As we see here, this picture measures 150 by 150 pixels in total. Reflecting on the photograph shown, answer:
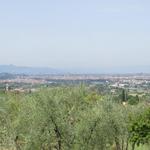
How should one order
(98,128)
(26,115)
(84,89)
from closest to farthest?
(98,128)
(26,115)
(84,89)

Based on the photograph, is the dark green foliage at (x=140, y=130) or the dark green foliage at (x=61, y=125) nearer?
the dark green foliage at (x=61, y=125)

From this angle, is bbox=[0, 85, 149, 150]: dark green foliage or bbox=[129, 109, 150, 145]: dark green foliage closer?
bbox=[0, 85, 149, 150]: dark green foliage

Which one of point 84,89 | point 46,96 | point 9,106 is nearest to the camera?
point 46,96

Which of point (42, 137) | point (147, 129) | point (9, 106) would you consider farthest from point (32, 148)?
point (9, 106)

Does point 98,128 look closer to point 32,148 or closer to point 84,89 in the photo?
point 32,148

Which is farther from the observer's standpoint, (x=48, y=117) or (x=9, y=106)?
(x=9, y=106)

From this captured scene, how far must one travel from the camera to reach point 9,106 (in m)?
49.1

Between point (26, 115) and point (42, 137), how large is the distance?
495 cm

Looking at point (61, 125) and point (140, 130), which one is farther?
point (140, 130)

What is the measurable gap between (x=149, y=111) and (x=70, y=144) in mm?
13925

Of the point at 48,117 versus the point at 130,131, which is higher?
the point at 48,117

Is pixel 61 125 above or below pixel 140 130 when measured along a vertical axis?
above

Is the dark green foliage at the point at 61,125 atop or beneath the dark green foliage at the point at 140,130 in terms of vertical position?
atop

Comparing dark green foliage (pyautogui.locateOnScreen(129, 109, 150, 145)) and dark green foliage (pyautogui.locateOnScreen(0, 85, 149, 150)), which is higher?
dark green foliage (pyautogui.locateOnScreen(0, 85, 149, 150))
